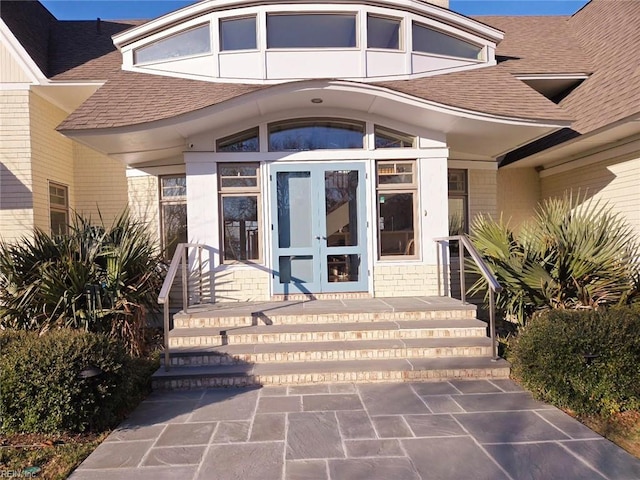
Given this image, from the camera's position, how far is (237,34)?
25.8 feet

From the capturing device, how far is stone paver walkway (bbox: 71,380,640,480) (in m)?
3.18

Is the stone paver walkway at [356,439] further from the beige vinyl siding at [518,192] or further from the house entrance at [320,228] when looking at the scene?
the beige vinyl siding at [518,192]

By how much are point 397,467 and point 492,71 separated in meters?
8.21

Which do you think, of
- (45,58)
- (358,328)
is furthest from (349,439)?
(45,58)

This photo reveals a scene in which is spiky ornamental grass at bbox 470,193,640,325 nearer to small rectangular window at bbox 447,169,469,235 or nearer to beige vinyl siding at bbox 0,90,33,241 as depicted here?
small rectangular window at bbox 447,169,469,235

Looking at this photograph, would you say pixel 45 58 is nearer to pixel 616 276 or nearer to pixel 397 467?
pixel 397 467

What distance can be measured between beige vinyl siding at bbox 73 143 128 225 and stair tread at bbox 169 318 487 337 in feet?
18.6

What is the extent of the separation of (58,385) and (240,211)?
427 centimetres

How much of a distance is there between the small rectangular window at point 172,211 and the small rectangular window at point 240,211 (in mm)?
1500

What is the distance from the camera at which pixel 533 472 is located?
3119 mm

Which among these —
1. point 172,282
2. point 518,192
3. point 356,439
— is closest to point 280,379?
point 356,439

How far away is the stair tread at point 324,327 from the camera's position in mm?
5668

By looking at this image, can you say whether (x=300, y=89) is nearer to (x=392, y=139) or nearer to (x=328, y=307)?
(x=392, y=139)

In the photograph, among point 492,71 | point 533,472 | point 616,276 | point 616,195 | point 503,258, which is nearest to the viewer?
point 533,472
